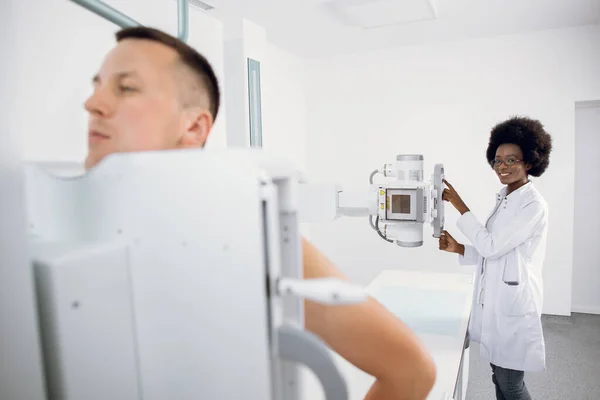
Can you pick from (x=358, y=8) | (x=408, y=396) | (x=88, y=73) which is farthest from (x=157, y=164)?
(x=358, y=8)

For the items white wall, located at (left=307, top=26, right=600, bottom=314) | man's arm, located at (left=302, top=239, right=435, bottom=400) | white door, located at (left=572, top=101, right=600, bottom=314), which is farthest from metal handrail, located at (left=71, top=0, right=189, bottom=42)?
white door, located at (left=572, top=101, right=600, bottom=314)

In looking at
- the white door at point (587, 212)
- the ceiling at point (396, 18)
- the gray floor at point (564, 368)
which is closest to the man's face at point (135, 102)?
the ceiling at point (396, 18)

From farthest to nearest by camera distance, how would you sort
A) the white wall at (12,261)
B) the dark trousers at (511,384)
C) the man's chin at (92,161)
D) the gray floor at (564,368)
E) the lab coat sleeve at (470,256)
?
the gray floor at (564,368), the lab coat sleeve at (470,256), the dark trousers at (511,384), the man's chin at (92,161), the white wall at (12,261)

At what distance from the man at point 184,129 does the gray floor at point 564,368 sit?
2117 mm

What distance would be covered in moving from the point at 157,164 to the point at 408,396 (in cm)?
75

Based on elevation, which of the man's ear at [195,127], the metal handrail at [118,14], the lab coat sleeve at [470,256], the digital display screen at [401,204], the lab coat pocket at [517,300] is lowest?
the lab coat pocket at [517,300]

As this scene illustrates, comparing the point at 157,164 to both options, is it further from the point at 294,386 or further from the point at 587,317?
the point at 587,317

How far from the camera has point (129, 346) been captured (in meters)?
0.53

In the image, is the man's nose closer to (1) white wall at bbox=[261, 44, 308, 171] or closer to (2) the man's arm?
(2) the man's arm

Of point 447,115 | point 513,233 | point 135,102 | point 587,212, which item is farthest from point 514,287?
point 587,212

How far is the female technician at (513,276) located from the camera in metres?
2.00

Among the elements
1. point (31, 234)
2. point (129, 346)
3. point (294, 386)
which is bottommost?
point (294, 386)

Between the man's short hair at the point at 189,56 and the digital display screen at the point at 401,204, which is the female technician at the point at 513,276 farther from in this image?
the man's short hair at the point at 189,56

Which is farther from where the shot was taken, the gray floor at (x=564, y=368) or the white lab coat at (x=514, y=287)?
the gray floor at (x=564, y=368)
